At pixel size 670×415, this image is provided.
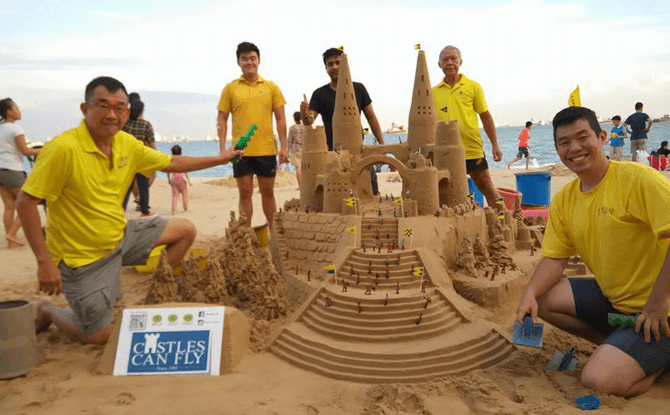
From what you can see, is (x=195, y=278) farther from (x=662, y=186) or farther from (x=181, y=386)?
(x=662, y=186)

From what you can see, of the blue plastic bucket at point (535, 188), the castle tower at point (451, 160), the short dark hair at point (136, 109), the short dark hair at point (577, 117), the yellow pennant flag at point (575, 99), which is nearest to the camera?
the short dark hair at point (577, 117)

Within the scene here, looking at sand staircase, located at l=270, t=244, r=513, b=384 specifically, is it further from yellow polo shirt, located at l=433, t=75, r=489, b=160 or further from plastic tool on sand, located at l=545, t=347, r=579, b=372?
yellow polo shirt, located at l=433, t=75, r=489, b=160

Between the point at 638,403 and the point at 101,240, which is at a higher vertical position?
the point at 101,240

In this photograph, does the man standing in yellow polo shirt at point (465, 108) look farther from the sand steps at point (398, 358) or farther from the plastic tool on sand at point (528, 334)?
the plastic tool on sand at point (528, 334)

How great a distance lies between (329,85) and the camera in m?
8.11

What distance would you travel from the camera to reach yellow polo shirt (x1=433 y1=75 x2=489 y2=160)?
→ 24.6 ft

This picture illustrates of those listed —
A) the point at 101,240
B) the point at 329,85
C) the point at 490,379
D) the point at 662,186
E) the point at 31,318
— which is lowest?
the point at 490,379

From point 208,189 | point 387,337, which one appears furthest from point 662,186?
point 208,189

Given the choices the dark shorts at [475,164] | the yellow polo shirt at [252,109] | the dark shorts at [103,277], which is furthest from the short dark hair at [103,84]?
the dark shorts at [475,164]

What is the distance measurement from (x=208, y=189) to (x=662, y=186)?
14490mm

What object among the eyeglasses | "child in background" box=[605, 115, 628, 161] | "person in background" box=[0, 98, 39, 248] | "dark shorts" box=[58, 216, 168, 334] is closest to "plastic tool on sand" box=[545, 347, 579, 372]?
"dark shorts" box=[58, 216, 168, 334]

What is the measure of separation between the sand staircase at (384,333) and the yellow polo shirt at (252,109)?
1967mm

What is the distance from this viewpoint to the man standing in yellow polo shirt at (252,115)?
22.6 ft

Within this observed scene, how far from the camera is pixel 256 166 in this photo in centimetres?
708
